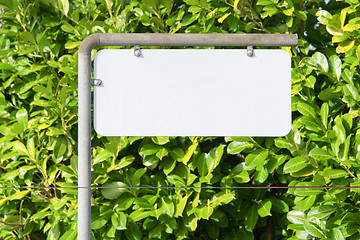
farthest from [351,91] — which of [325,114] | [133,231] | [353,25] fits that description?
[133,231]

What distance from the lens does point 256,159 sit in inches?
80.3

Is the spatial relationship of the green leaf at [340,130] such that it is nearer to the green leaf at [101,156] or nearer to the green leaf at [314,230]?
the green leaf at [314,230]

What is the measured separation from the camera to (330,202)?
6.44ft

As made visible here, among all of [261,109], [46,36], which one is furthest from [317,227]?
[46,36]

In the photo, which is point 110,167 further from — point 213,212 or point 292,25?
point 292,25

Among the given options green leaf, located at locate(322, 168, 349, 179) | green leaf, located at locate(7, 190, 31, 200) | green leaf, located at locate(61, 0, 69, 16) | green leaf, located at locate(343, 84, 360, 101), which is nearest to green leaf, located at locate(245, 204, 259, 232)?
green leaf, located at locate(322, 168, 349, 179)

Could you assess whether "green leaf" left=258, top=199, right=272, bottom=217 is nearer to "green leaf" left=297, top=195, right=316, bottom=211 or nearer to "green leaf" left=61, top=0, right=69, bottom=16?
"green leaf" left=297, top=195, right=316, bottom=211

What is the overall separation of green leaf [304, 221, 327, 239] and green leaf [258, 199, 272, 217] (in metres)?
0.19

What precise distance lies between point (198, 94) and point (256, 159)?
712 millimetres

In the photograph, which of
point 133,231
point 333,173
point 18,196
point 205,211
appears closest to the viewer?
point 333,173

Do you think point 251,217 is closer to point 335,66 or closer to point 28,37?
point 335,66

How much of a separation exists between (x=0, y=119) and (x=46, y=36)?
513 mm

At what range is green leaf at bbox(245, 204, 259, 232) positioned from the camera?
2.14 meters

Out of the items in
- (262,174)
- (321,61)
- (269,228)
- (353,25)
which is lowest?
(269,228)
